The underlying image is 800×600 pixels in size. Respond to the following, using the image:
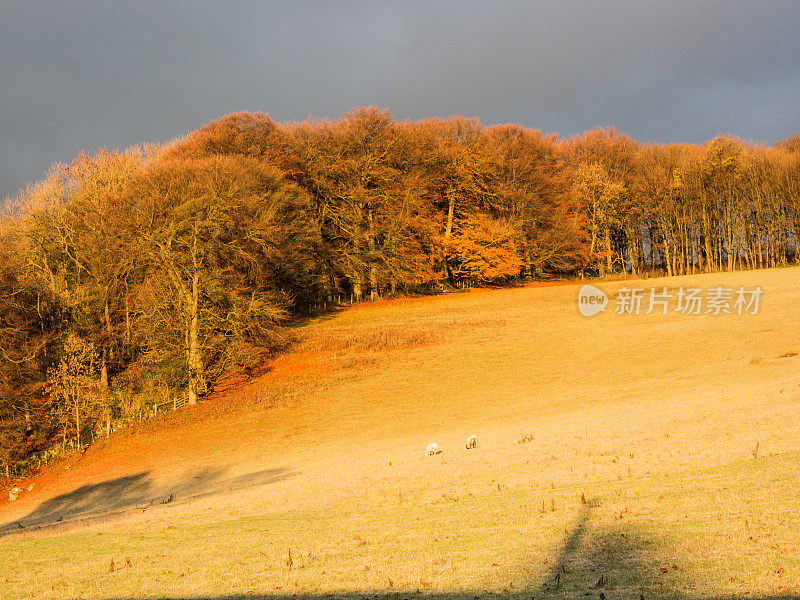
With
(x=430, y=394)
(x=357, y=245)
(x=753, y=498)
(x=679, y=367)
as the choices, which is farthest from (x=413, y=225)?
(x=753, y=498)

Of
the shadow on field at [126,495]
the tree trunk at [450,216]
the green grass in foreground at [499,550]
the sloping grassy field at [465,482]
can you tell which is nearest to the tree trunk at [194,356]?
the sloping grassy field at [465,482]

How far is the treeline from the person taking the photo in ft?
134

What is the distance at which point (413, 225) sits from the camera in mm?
67750

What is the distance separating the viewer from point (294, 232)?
5831 cm

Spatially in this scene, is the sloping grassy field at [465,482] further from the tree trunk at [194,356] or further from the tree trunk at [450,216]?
the tree trunk at [450,216]

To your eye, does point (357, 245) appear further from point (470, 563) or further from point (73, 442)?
point (470, 563)

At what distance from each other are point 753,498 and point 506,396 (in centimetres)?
2216

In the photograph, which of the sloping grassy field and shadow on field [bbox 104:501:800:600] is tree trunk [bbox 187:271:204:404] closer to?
the sloping grassy field

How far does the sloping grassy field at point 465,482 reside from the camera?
8.60 m

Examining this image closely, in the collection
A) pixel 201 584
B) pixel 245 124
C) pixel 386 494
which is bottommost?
pixel 386 494

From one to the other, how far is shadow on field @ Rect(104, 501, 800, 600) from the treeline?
3423 centimetres

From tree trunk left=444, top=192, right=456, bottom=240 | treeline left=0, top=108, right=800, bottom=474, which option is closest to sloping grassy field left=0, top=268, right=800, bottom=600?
treeline left=0, top=108, right=800, bottom=474

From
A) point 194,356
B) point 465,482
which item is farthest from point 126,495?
point 465,482

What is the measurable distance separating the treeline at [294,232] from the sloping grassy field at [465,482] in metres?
6.43
